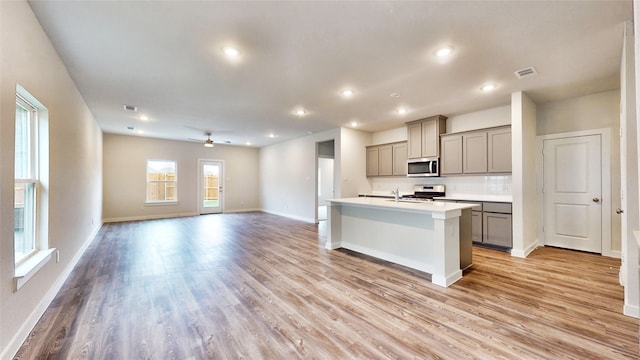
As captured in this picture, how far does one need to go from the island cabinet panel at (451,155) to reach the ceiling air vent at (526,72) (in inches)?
71.4

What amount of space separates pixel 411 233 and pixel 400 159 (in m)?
3.05

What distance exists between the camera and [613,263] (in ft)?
11.9

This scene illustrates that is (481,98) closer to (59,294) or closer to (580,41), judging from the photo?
(580,41)

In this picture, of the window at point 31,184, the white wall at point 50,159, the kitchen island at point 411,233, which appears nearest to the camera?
the white wall at point 50,159

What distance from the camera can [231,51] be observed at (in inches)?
106

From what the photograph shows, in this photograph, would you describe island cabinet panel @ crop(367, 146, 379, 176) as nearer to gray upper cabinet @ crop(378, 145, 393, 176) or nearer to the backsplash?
gray upper cabinet @ crop(378, 145, 393, 176)

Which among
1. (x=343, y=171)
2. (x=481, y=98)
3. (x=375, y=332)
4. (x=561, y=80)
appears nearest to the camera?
(x=375, y=332)

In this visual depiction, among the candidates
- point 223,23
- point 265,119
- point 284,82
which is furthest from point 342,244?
point 223,23

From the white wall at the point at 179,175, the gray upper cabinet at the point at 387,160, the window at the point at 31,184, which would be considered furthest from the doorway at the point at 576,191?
the white wall at the point at 179,175

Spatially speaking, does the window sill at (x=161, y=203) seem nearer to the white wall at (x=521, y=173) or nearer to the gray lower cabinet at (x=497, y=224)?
the gray lower cabinet at (x=497, y=224)

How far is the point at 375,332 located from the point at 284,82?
10.1 ft

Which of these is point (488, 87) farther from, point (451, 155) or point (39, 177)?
point (39, 177)

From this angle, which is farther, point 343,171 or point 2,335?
point 343,171

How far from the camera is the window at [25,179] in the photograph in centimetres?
221
